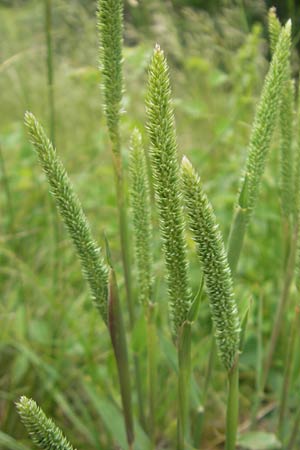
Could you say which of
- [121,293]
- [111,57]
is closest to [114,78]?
[111,57]

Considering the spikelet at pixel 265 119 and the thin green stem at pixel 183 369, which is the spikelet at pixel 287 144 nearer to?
the spikelet at pixel 265 119

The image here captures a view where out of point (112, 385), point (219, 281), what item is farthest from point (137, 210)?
point (112, 385)

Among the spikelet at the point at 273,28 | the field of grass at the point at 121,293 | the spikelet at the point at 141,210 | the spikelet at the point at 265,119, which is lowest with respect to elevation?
the field of grass at the point at 121,293

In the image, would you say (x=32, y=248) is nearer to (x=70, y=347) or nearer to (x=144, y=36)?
(x=70, y=347)

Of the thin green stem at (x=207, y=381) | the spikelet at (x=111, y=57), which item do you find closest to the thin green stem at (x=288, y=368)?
the thin green stem at (x=207, y=381)

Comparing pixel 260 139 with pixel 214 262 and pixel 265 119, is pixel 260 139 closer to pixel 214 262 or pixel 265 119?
pixel 265 119

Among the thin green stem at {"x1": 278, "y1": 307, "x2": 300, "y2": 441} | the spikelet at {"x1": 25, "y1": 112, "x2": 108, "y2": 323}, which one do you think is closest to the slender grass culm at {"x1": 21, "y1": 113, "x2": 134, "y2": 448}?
the spikelet at {"x1": 25, "y1": 112, "x2": 108, "y2": 323}

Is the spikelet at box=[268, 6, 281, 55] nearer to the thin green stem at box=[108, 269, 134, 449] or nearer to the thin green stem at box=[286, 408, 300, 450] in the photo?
the thin green stem at box=[108, 269, 134, 449]
